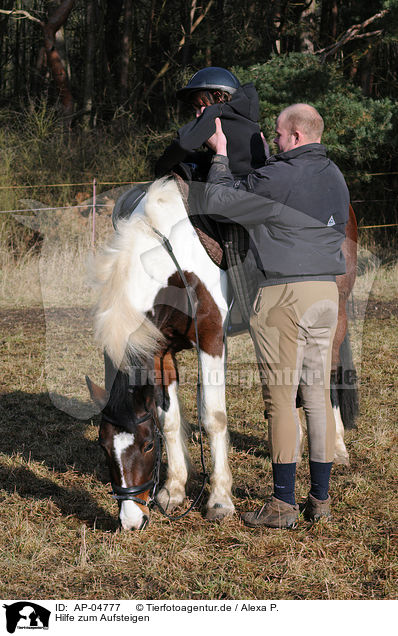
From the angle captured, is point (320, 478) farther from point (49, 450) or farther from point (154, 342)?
point (49, 450)

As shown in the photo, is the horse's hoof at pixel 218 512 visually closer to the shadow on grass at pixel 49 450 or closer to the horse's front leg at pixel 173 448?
the horse's front leg at pixel 173 448

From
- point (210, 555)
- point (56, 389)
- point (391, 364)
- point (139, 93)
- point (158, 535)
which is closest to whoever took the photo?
point (210, 555)

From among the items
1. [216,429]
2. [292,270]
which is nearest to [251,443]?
[216,429]

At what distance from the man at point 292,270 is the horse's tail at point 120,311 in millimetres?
434

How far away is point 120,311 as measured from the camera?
2672 mm

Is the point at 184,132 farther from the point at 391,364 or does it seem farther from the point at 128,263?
the point at 391,364

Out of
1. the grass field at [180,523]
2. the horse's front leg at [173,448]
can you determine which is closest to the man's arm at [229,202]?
the horse's front leg at [173,448]

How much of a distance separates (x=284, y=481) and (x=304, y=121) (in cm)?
161

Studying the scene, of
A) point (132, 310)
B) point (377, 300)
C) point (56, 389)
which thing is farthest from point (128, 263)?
point (377, 300)

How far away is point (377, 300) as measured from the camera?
8.82 metres

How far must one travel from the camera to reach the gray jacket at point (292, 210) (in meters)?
2.59

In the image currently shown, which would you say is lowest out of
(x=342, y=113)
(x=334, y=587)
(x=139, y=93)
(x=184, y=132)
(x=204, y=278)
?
(x=334, y=587)

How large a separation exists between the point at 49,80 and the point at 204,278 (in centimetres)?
1641
